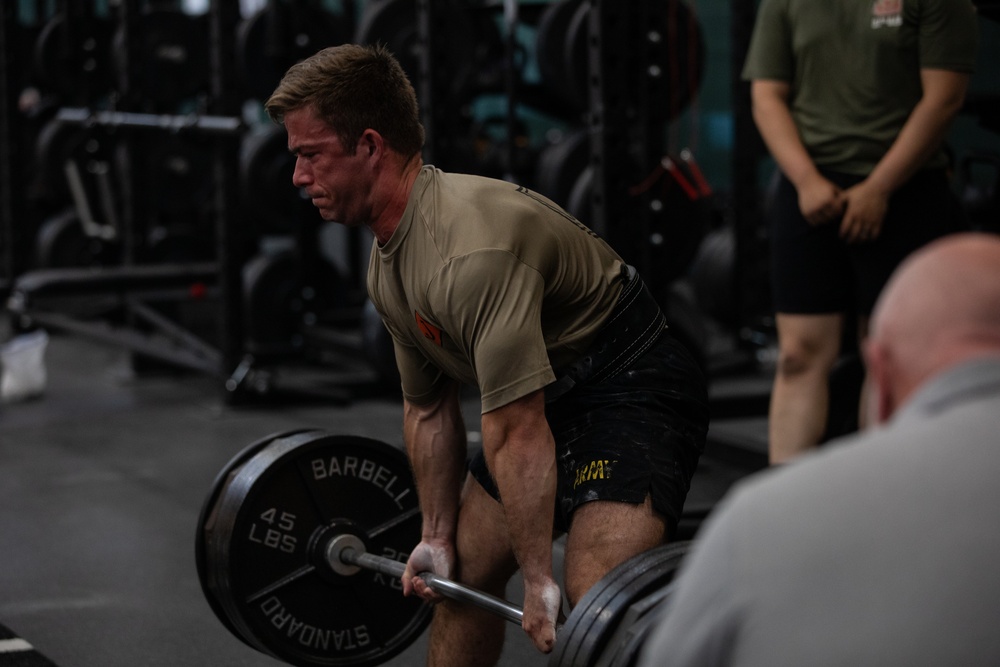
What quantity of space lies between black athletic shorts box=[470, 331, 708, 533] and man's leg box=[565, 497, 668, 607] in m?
0.01

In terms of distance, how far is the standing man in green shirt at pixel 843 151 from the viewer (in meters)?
2.50

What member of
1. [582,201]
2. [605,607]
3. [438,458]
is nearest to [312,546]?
[438,458]

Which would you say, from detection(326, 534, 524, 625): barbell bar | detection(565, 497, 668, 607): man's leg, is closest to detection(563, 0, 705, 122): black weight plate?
detection(326, 534, 524, 625): barbell bar

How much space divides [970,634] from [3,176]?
628 cm

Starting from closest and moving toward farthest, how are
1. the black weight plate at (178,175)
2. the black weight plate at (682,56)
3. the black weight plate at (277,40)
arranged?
the black weight plate at (682,56) < the black weight plate at (277,40) < the black weight plate at (178,175)

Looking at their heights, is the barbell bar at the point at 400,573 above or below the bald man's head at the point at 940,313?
below

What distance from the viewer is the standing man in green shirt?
2.50 meters

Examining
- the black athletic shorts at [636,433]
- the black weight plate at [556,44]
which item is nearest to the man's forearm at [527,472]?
the black athletic shorts at [636,433]

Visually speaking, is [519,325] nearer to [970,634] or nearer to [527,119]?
[970,634]

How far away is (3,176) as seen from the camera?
6430 mm

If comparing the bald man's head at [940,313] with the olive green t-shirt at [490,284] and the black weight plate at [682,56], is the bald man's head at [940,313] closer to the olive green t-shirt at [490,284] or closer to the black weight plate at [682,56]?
the olive green t-shirt at [490,284]

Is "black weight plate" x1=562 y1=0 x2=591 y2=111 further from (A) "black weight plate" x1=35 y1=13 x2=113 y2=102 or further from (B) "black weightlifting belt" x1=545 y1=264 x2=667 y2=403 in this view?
(B) "black weightlifting belt" x1=545 y1=264 x2=667 y2=403

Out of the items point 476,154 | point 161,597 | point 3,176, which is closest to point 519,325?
point 161,597

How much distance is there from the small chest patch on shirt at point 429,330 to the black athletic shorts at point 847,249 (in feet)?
3.34
